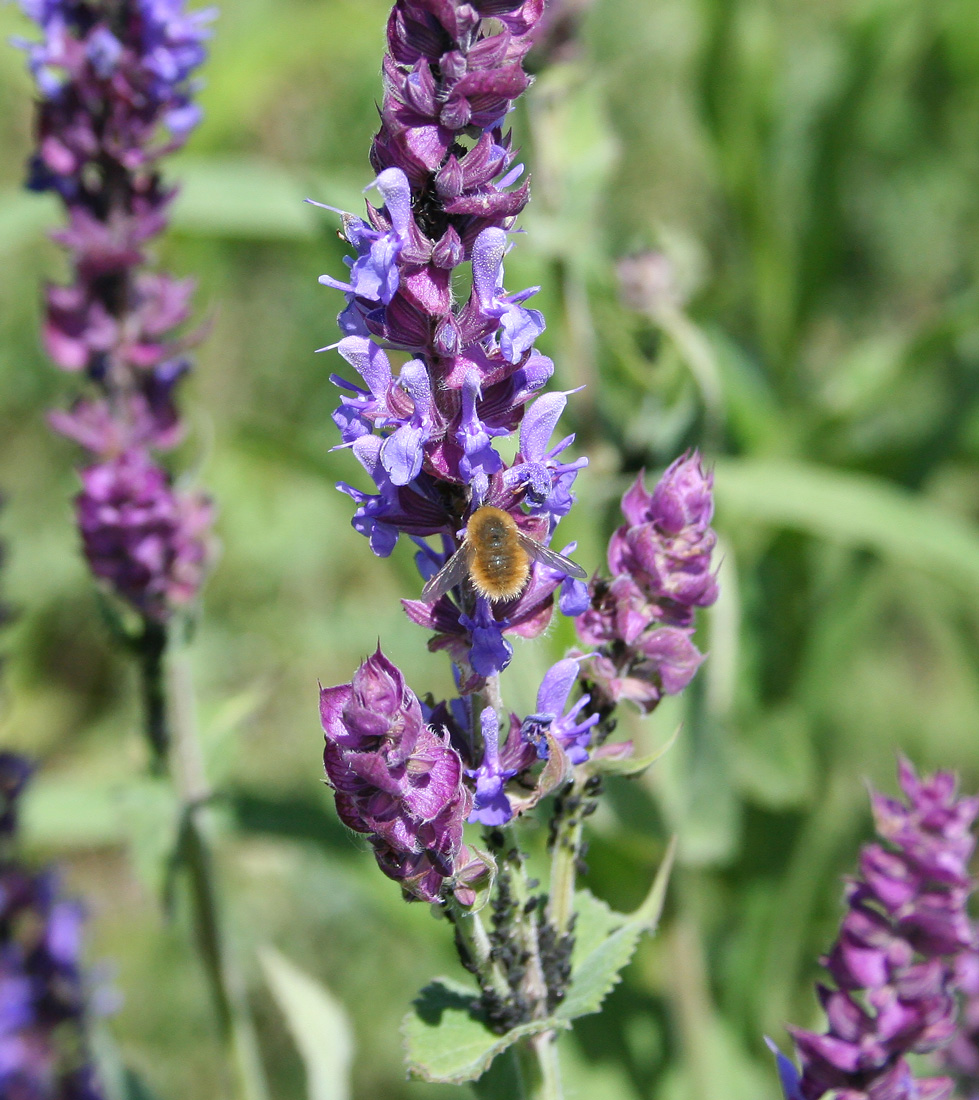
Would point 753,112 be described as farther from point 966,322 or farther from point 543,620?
point 543,620

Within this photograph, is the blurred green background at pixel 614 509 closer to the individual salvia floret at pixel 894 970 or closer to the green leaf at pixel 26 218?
the green leaf at pixel 26 218

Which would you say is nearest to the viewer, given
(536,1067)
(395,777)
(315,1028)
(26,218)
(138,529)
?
(395,777)

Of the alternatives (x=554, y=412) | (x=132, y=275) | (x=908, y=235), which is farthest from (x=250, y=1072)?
(x=908, y=235)

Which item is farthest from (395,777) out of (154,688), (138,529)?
(154,688)

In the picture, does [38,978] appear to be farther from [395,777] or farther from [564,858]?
[395,777]

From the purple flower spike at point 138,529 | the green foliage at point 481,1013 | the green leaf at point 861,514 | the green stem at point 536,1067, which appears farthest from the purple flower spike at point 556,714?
the green leaf at point 861,514
